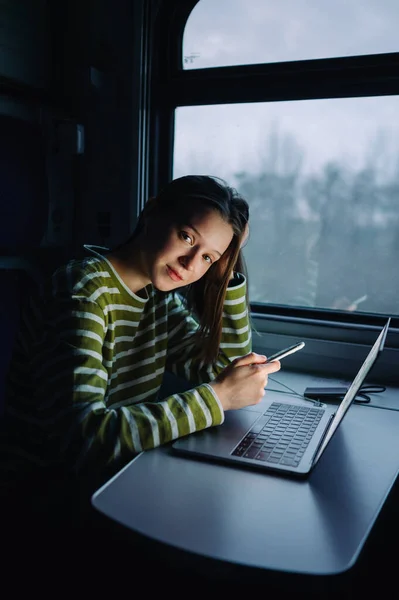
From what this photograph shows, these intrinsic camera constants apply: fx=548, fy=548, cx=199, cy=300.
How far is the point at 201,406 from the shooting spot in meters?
1.10

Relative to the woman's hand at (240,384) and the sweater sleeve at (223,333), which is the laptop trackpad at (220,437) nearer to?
the woman's hand at (240,384)

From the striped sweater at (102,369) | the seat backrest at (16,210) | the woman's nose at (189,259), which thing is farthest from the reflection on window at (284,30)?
the woman's nose at (189,259)

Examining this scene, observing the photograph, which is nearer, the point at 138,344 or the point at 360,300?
the point at 138,344

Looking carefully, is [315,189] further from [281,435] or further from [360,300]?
[281,435]

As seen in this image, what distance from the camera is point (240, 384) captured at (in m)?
1.19

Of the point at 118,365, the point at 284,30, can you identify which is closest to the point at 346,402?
the point at 118,365

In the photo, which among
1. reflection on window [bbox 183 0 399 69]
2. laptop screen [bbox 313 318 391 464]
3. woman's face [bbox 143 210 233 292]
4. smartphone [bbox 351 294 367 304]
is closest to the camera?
laptop screen [bbox 313 318 391 464]

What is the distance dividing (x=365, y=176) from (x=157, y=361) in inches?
39.2

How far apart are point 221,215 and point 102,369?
0.48 meters

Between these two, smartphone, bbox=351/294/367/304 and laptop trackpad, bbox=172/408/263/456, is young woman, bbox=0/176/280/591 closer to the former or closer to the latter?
laptop trackpad, bbox=172/408/263/456

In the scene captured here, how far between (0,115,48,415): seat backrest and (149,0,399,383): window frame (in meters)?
0.46

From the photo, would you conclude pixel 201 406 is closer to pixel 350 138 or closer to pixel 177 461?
pixel 177 461

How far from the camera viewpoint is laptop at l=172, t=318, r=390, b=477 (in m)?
0.99

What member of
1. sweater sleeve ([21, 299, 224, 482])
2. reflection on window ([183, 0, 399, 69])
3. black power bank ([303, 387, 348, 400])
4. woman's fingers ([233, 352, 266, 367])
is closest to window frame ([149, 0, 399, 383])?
reflection on window ([183, 0, 399, 69])
